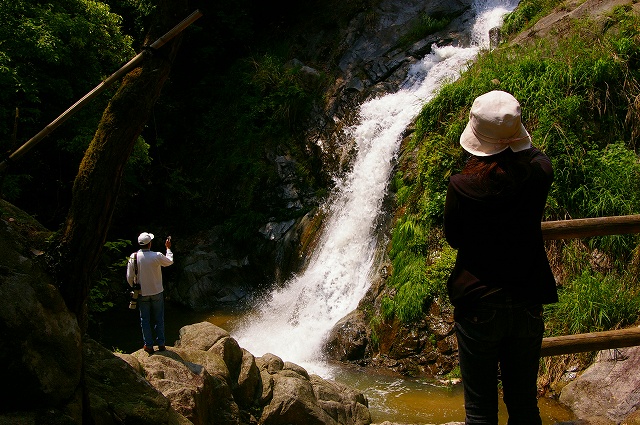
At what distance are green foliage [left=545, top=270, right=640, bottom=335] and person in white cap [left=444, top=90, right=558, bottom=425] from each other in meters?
5.08

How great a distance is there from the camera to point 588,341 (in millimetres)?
3889

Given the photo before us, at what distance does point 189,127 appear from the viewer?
1791 cm

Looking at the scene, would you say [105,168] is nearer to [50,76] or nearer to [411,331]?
[411,331]

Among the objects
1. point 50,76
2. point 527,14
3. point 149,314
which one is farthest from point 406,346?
point 50,76

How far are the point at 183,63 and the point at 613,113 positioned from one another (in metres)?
13.2

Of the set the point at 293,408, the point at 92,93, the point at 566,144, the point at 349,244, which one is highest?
the point at 92,93

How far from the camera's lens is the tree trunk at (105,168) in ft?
12.5

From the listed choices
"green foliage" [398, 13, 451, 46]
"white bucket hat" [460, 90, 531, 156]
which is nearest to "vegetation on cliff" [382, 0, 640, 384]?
"green foliage" [398, 13, 451, 46]

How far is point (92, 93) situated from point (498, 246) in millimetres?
2541

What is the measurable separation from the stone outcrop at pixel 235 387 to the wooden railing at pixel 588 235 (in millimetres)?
2901

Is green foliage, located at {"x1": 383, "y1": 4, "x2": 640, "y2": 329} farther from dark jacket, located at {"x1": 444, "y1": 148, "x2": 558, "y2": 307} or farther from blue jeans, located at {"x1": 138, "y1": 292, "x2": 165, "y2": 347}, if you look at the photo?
dark jacket, located at {"x1": 444, "y1": 148, "x2": 558, "y2": 307}

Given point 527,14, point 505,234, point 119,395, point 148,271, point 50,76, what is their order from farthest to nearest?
point 527,14 → point 50,76 → point 148,271 → point 119,395 → point 505,234

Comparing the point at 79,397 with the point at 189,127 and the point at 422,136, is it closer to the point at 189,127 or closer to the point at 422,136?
the point at 422,136

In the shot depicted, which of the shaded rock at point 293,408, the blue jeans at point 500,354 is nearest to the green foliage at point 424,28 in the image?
the shaded rock at point 293,408
